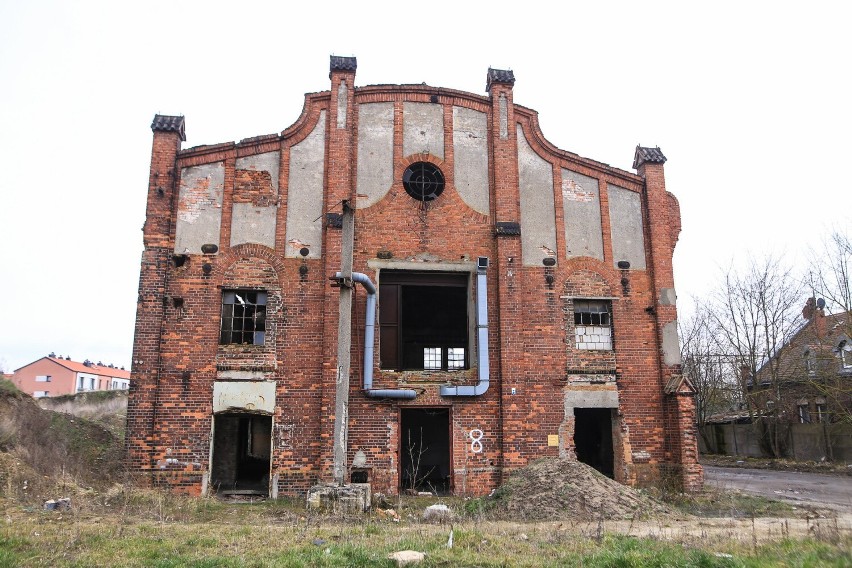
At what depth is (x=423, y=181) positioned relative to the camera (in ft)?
48.8

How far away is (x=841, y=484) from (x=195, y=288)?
1844 cm

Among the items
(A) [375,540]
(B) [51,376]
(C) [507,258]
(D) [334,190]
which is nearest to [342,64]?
(D) [334,190]

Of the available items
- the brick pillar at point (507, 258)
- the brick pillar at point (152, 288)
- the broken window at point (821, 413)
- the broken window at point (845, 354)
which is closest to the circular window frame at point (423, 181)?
the brick pillar at point (507, 258)

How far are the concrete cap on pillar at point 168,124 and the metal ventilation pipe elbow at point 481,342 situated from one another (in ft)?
25.0

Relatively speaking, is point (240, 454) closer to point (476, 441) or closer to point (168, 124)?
point (476, 441)

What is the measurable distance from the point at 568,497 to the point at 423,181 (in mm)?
7777

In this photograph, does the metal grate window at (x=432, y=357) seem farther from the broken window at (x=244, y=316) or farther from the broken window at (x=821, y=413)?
the broken window at (x=821, y=413)

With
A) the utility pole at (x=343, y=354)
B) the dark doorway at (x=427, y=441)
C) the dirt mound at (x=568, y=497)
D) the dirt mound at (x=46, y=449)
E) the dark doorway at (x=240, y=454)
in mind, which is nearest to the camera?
the dirt mound at (x=568, y=497)

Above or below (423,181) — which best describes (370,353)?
below

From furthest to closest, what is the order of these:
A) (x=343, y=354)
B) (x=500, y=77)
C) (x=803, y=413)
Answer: (x=803, y=413) → (x=500, y=77) → (x=343, y=354)

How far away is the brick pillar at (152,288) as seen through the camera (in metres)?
13.0

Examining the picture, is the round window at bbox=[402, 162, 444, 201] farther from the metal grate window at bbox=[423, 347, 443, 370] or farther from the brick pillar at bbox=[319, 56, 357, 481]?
the metal grate window at bbox=[423, 347, 443, 370]

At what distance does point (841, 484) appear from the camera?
17766mm

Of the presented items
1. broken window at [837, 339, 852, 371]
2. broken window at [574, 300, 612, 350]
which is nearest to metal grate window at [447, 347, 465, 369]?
broken window at [574, 300, 612, 350]
